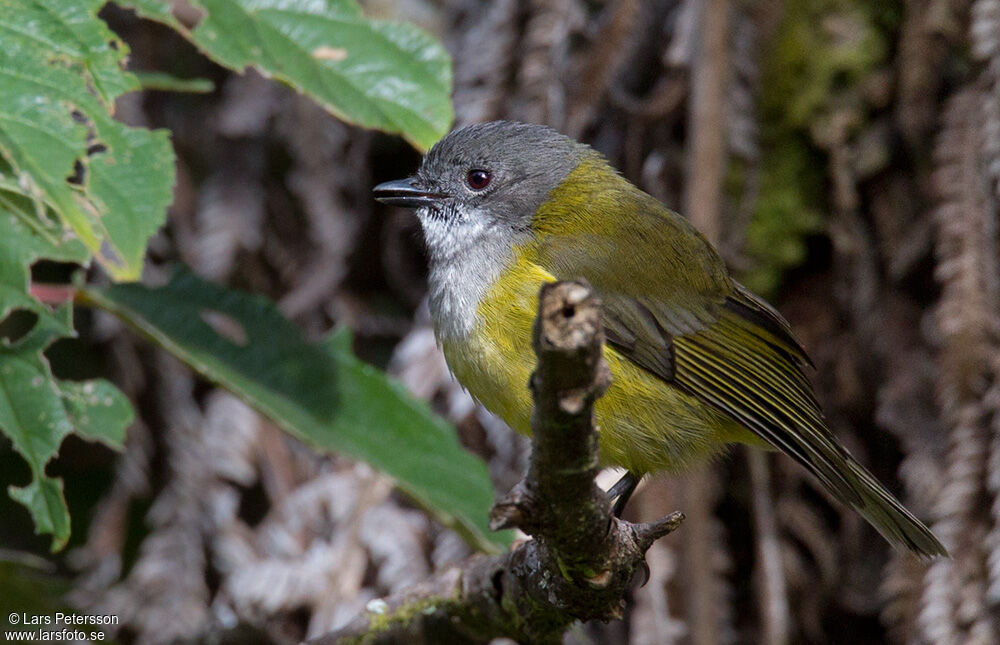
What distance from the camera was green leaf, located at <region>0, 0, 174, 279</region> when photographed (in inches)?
74.2

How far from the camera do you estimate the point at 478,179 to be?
3.26m

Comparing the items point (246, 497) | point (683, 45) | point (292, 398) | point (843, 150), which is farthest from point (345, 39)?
point (246, 497)

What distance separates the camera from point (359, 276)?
15.4ft

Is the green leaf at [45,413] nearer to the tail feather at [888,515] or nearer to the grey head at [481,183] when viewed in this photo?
the grey head at [481,183]

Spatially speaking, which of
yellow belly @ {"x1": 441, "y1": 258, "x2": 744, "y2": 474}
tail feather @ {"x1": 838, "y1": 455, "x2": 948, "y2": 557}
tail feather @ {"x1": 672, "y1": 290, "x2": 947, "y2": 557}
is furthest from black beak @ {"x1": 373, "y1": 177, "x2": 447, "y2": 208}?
tail feather @ {"x1": 838, "y1": 455, "x2": 948, "y2": 557}

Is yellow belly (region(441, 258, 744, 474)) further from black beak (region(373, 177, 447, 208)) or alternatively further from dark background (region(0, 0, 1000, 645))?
dark background (region(0, 0, 1000, 645))

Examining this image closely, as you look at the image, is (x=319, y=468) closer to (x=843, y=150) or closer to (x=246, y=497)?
(x=246, y=497)

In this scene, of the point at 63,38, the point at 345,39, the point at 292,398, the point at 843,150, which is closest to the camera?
the point at 63,38

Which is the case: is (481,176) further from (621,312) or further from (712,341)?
(712,341)

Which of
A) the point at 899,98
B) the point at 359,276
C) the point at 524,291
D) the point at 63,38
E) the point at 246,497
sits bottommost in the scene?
the point at 246,497

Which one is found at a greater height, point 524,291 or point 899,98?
point 899,98

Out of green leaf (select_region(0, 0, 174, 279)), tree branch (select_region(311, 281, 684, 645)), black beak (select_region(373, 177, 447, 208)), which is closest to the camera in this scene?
tree branch (select_region(311, 281, 684, 645))

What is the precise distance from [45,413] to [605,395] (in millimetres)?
1318

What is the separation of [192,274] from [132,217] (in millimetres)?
974
